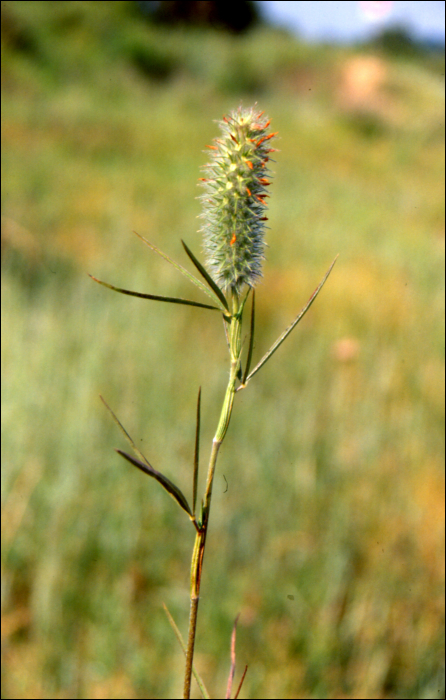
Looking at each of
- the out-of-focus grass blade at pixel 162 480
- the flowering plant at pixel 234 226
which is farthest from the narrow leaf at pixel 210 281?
the out-of-focus grass blade at pixel 162 480

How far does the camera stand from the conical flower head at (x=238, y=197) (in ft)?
1.42

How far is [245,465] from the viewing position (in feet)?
7.66

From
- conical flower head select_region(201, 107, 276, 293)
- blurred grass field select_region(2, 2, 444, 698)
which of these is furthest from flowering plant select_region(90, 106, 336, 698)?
blurred grass field select_region(2, 2, 444, 698)

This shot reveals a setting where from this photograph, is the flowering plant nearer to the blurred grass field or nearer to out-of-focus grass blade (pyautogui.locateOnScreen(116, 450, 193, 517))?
out-of-focus grass blade (pyautogui.locateOnScreen(116, 450, 193, 517))

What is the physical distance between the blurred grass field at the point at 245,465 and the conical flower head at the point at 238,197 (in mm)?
1042

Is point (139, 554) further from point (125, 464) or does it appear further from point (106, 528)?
point (125, 464)

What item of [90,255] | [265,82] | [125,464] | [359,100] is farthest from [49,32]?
[125,464]

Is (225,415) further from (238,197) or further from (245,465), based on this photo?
(245,465)

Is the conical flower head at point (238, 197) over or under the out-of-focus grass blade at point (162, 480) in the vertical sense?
over

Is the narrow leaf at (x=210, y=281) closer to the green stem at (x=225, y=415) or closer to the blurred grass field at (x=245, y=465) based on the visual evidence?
the green stem at (x=225, y=415)

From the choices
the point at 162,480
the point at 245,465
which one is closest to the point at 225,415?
the point at 162,480

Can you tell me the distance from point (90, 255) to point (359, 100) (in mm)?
4913

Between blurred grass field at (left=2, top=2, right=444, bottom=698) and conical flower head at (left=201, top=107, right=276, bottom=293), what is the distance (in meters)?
1.04

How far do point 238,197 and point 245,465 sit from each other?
200cm
